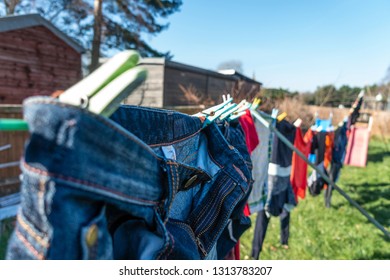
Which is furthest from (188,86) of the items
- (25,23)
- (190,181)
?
(190,181)

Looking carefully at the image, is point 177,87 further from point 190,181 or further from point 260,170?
point 190,181

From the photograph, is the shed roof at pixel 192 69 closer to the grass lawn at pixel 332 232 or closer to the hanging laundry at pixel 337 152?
the hanging laundry at pixel 337 152

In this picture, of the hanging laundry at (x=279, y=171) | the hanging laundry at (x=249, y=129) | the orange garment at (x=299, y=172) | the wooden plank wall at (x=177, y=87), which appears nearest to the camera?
the hanging laundry at (x=249, y=129)

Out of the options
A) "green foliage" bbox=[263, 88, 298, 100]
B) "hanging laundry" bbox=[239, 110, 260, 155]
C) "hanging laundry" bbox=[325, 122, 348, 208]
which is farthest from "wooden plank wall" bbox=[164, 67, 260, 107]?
"hanging laundry" bbox=[239, 110, 260, 155]

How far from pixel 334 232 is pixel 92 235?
3910mm

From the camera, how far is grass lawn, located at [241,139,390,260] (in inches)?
121

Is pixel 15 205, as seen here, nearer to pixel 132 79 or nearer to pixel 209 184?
pixel 209 184

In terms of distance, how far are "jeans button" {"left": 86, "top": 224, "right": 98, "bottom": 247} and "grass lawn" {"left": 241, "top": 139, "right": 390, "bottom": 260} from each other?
286 centimetres

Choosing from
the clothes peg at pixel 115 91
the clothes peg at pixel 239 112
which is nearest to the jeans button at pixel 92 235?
the clothes peg at pixel 115 91

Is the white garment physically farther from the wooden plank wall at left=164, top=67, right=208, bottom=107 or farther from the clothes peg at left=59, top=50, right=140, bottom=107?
the wooden plank wall at left=164, top=67, right=208, bottom=107

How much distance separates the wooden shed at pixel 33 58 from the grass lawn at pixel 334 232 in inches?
229

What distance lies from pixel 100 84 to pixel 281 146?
2107mm

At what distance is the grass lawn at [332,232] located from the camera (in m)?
3.05

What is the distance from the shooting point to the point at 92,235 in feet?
1.31
